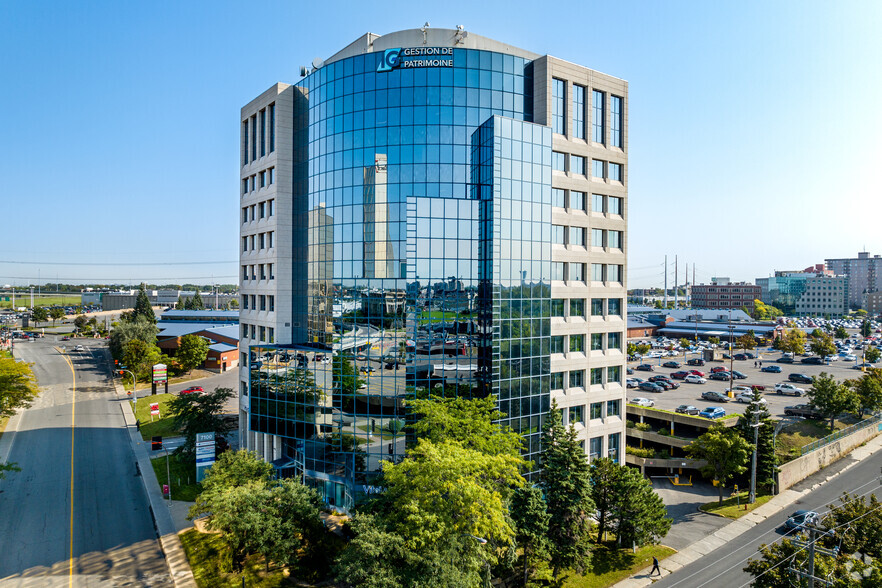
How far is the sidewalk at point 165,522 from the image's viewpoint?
1222 inches

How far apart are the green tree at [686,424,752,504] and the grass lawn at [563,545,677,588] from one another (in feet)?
36.7

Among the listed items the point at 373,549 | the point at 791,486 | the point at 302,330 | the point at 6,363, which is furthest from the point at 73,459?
the point at 791,486

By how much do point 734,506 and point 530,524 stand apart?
83.4ft

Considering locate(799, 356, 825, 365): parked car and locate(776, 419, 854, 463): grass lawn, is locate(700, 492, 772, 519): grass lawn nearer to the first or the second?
locate(776, 419, 854, 463): grass lawn

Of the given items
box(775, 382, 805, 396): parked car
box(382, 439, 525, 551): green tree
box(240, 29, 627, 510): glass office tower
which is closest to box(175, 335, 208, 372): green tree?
box(240, 29, 627, 510): glass office tower

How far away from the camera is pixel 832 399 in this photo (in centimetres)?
5712

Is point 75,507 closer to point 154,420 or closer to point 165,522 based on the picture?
point 165,522

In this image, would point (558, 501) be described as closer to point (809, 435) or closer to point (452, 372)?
point (452, 372)

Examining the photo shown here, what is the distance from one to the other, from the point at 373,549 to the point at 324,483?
17276 mm

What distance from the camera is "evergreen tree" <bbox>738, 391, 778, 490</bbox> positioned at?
43.8 meters

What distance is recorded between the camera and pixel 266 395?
42719 mm

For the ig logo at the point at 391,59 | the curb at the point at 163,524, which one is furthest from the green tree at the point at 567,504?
the ig logo at the point at 391,59

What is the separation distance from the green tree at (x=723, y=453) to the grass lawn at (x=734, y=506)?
0.83 meters

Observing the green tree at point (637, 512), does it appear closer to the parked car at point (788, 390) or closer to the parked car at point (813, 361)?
the parked car at point (788, 390)
